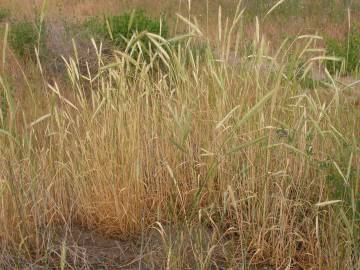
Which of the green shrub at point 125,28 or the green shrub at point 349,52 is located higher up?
the green shrub at point 125,28

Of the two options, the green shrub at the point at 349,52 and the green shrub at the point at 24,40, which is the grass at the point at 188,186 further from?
the green shrub at the point at 349,52

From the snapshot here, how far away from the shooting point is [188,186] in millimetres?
2484

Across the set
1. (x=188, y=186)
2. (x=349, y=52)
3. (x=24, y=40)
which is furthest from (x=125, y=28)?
(x=188, y=186)

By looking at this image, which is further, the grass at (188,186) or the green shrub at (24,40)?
the green shrub at (24,40)

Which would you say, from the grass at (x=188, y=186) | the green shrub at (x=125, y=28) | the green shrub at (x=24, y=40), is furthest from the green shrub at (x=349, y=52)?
the grass at (x=188, y=186)

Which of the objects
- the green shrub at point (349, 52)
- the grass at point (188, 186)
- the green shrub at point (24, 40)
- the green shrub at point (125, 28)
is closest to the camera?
the grass at point (188, 186)

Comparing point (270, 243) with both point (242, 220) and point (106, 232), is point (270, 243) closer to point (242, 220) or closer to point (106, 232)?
point (242, 220)

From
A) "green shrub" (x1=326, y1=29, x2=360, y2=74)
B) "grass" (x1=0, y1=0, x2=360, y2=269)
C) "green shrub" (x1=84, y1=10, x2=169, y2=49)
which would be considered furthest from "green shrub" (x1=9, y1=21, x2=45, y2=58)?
"grass" (x1=0, y1=0, x2=360, y2=269)

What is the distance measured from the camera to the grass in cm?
208

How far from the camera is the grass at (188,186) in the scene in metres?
2.08

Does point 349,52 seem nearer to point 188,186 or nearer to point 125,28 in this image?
point 125,28

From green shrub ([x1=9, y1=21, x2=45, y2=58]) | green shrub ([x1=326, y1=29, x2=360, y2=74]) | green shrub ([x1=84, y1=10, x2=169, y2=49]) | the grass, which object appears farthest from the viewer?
green shrub ([x1=326, y1=29, x2=360, y2=74])

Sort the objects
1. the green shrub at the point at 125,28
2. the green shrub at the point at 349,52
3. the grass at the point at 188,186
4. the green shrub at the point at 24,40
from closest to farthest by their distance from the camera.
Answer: the grass at the point at 188,186 < the green shrub at the point at 24,40 < the green shrub at the point at 125,28 < the green shrub at the point at 349,52

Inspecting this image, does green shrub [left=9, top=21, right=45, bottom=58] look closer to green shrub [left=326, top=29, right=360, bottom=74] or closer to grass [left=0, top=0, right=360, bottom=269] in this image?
green shrub [left=326, top=29, right=360, bottom=74]
